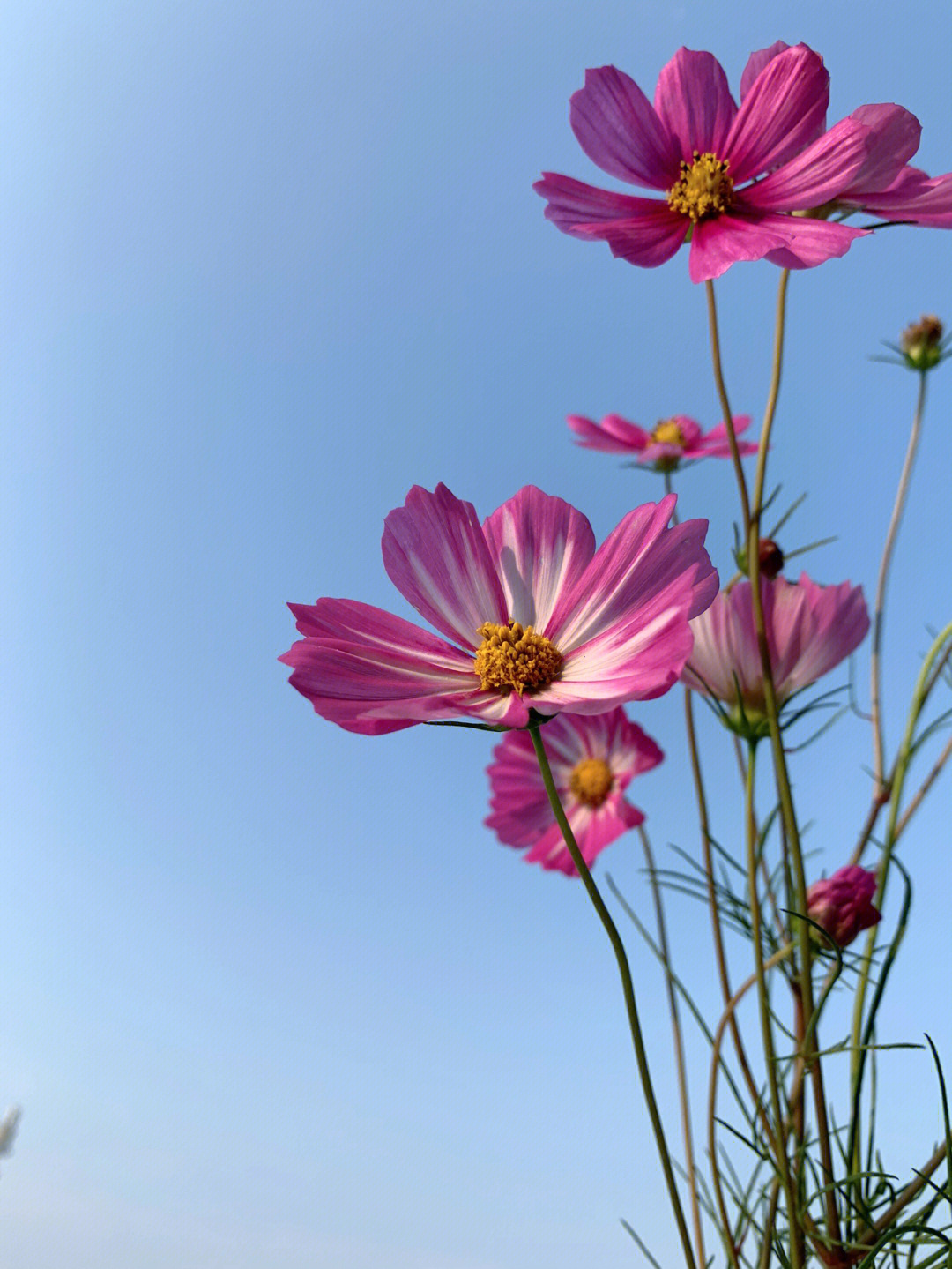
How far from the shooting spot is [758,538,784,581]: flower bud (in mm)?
519

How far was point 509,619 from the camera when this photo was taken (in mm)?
434

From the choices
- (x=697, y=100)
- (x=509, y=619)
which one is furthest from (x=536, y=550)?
(x=697, y=100)

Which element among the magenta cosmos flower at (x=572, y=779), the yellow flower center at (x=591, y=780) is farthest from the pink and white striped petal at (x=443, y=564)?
the yellow flower center at (x=591, y=780)

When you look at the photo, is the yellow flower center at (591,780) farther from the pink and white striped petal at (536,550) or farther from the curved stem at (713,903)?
the pink and white striped petal at (536,550)

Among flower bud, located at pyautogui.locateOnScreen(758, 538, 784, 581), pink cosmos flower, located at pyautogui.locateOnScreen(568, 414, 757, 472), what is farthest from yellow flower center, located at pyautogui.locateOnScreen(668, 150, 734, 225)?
pink cosmos flower, located at pyautogui.locateOnScreen(568, 414, 757, 472)

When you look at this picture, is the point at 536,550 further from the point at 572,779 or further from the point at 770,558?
the point at 572,779

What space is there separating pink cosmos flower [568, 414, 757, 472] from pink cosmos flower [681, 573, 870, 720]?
0.40 metres

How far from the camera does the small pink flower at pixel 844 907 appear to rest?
494 millimetres

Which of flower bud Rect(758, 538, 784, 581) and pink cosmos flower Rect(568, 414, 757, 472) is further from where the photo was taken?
pink cosmos flower Rect(568, 414, 757, 472)

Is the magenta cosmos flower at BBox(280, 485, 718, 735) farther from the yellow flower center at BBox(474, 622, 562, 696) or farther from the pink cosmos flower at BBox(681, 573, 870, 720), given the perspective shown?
the pink cosmos flower at BBox(681, 573, 870, 720)

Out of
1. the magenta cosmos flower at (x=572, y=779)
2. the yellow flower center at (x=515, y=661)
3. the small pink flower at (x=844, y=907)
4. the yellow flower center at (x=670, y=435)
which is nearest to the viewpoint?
the yellow flower center at (x=515, y=661)

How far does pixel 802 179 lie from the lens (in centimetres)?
46

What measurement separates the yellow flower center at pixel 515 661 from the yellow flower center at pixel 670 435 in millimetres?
590

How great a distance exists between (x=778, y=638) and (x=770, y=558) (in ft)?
0.14
